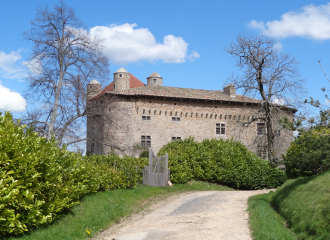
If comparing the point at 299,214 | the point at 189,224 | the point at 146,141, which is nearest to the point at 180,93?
the point at 146,141

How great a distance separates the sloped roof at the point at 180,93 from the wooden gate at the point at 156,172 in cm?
1552

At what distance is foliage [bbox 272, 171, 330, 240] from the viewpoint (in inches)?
315

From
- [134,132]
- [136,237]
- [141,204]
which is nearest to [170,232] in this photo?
[136,237]

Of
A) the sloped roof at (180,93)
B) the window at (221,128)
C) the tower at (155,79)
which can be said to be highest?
the tower at (155,79)

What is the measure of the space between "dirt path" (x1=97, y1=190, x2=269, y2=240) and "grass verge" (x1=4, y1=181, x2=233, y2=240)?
1.38ft

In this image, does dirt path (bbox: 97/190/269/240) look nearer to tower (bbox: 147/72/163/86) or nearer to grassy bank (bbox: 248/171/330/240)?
grassy bank (bbox: 248/171/330/240)

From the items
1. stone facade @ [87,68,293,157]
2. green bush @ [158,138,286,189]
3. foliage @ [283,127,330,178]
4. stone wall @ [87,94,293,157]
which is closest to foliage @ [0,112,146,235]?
foliage @ [283,127,330,178]

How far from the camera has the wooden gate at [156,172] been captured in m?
17.6

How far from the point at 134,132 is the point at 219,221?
24663 mm

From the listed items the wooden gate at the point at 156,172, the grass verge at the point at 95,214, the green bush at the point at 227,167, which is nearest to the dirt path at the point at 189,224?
the grass verge at the point at 95,214

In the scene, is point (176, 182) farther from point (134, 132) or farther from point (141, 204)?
point (134, 132)

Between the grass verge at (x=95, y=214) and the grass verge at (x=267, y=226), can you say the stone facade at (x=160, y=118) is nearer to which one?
the grass verge at (x=95, y=214)

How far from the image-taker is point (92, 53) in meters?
21.9

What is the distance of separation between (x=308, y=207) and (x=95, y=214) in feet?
19.9
